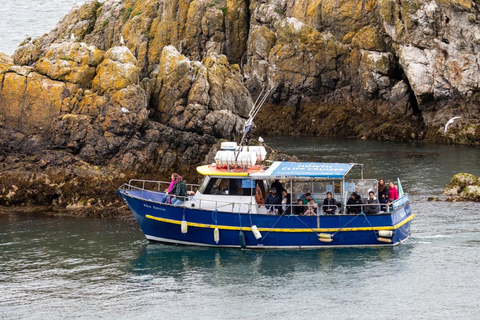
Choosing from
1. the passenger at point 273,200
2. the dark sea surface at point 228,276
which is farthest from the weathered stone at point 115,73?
the passenger at point 273,200

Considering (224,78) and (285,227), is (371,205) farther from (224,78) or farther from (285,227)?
(224,78)

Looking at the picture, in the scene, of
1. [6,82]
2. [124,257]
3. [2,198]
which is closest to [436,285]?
[124,257]

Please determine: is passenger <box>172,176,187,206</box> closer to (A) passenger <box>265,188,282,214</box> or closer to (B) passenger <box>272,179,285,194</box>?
(A) passenger <box>265,188,282,214</box>

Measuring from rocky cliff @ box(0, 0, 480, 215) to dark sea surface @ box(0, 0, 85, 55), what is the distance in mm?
20205

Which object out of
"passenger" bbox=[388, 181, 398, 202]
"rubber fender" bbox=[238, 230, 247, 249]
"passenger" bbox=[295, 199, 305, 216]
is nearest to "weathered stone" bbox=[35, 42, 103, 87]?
"rubber fender" bbox=[238, 230, 247, 249]

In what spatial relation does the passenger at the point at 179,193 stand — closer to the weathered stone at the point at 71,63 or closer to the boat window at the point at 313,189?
the boat window at the point at 313,189

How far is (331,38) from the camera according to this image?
64.6 m

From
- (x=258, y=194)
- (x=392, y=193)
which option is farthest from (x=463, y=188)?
(x=258, y=194)

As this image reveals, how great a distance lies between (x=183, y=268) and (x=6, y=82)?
1821 cm

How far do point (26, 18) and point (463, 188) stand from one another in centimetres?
9226

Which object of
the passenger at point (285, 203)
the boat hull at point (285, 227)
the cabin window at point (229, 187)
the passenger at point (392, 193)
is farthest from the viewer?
the passenger at point (392, 193)

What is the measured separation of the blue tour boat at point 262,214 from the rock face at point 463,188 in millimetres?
8538

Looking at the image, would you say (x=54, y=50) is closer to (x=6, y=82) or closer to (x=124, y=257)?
(x=6, y=82)

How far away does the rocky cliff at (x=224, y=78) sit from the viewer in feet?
117
